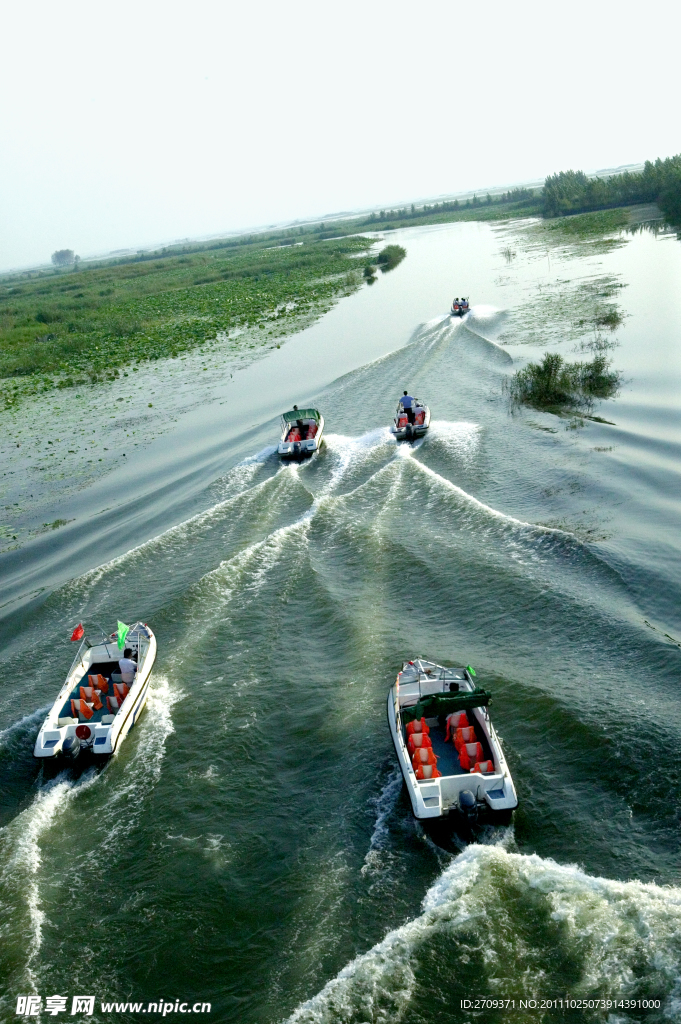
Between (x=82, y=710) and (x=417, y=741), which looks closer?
(x=417, y=741)

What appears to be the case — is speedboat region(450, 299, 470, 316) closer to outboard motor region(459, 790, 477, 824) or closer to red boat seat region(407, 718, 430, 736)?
red boat seat region(407, 718, 430, 736)


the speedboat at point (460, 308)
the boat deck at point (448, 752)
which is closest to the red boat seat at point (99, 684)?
the boat deck at point (448, 752)

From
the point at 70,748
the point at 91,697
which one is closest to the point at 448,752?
the point at 70,748

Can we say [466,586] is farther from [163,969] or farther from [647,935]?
[163,969]

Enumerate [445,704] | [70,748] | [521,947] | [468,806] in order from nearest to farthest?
[521,947] → [468,806] → [445,704] → [70,748]

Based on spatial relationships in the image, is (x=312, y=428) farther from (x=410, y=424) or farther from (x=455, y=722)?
(x=455, y=722)
